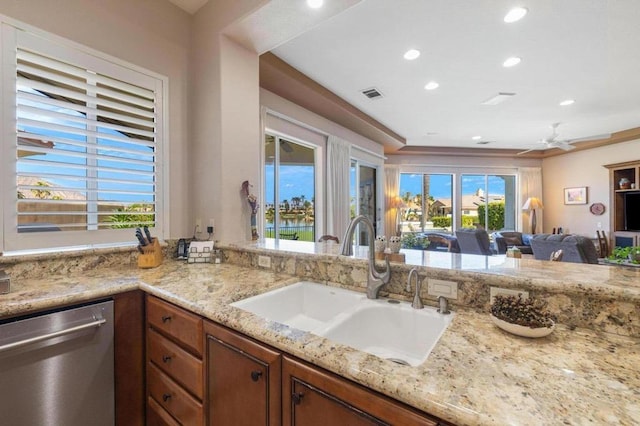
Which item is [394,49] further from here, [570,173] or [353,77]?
[570,173]

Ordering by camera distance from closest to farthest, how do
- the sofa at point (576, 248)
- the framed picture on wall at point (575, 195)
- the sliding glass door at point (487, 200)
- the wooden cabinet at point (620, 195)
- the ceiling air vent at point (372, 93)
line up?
1. the sofa at point (576, 248)
2. the ceiling air vent at point (372, 93)
3. the wooden cabinet at point (620, 195)
4. the framed picture on wall at point (575, 195)
5. the sliding glass door at point (487, 200)

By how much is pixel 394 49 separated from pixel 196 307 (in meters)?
2.93

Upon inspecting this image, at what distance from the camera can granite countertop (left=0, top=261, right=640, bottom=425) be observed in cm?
58

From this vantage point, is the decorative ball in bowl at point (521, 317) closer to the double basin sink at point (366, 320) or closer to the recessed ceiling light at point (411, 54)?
the double basin sink at point (366, 320)

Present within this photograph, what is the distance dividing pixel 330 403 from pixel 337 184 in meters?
4.11

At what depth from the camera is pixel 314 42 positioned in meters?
2.75

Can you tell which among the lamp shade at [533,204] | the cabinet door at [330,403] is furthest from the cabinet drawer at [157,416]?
the lamp shade at [533,204]

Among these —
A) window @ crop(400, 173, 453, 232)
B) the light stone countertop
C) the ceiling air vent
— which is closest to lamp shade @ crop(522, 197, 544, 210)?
window @ crop(400, 173, 453, 232)

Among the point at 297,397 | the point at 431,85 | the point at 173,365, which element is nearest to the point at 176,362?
the point at 173,365

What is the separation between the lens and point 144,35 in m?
2.16

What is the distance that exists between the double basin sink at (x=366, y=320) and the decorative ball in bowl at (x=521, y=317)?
0.18 m

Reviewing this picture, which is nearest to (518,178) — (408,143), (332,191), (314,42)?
(408,143)

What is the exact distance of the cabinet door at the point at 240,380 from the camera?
3.11 ft

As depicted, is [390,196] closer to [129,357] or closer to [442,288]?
[442,288]
